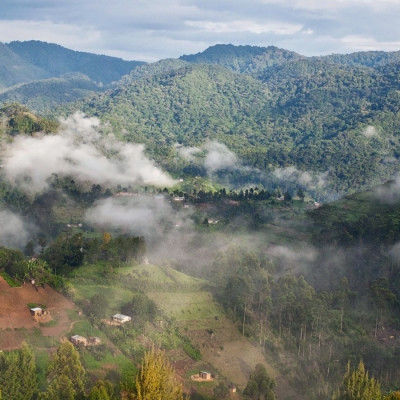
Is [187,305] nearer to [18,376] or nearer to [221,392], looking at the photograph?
[221,392]

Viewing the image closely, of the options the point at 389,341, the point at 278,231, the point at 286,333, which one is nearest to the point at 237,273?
the point at 286,333

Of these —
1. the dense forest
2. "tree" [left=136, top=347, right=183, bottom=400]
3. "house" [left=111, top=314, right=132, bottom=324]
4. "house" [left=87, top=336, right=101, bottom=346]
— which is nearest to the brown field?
the dense forest

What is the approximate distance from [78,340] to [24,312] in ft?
21.5

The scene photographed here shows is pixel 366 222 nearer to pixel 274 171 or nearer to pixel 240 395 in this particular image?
pixel 240 395

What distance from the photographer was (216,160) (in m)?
177

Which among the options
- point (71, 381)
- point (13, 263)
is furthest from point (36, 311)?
point (71, 381)

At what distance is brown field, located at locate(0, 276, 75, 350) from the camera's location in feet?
152

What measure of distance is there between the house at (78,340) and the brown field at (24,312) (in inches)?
57.4

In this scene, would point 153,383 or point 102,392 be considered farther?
point 102,392

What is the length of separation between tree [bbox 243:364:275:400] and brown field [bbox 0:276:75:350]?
58.4 feet

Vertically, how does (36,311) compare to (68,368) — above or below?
below

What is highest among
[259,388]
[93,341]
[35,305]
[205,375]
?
[35,305]

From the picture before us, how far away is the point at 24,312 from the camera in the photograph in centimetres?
5012

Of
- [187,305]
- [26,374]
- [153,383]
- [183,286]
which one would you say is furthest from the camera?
[183,286]
